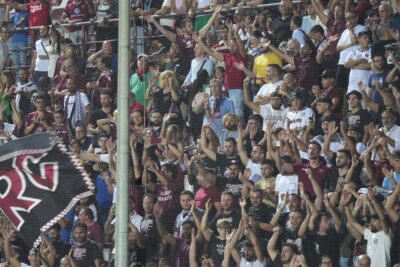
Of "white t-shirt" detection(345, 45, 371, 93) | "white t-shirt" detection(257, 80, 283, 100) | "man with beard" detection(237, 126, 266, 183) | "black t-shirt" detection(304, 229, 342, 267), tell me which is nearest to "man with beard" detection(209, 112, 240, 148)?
"man with beard" detection(237, 126, 266, 183)

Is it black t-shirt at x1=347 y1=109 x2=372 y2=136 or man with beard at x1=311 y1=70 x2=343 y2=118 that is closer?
black t-shirt at x1=347 y1=109 x2=372 y2=136

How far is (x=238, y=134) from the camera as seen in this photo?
14.8 metres

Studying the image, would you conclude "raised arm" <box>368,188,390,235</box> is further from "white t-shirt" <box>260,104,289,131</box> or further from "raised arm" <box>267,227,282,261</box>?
"white t-shirt" <box>260,104,289,131</box>

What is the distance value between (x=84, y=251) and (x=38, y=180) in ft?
9.25

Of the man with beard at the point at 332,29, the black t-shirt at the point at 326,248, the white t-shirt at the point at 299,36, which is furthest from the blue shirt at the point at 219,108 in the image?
the black t-shirt at the point at 326,248

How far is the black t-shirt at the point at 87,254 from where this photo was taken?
579 inches

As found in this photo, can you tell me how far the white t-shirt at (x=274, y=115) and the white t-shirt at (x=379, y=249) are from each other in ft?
5.93

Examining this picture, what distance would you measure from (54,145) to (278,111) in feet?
10.3

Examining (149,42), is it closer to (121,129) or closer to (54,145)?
(54,145)

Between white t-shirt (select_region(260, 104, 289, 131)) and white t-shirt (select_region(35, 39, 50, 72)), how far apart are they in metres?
3.55

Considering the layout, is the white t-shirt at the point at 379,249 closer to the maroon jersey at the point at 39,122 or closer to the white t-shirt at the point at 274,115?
the white t-shirt at the point at 274,115

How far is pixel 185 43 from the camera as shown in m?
16.1

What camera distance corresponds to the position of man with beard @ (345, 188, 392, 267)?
13180 mm

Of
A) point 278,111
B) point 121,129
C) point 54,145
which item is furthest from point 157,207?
point 121,129
